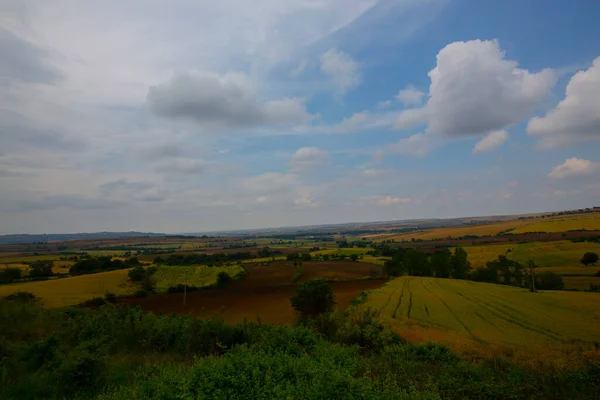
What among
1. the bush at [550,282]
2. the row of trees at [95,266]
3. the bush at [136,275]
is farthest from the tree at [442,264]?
the row of trees at [95,266]

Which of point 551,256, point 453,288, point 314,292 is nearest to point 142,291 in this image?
point 314,292

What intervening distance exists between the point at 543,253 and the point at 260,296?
71.5 meters

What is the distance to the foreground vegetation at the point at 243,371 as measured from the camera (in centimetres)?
896

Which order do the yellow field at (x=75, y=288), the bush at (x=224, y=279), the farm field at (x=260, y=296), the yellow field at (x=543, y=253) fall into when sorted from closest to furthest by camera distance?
the farm field at (x=260, y=296), the yellow field at (x=75, y=288), the bush at (x=224, y=279), the yellow field at (x=543, y=253)

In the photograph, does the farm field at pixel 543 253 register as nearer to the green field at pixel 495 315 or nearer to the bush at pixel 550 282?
the bush at pixel 550 282

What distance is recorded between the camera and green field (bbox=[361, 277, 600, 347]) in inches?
963

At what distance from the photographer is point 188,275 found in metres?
66.7

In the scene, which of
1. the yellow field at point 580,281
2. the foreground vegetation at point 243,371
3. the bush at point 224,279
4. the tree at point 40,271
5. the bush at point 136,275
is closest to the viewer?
the foreground vegetation at point 243,371

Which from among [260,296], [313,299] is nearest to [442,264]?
[260,296]

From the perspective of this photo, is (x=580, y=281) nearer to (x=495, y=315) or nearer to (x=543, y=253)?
(x=543, y=253)

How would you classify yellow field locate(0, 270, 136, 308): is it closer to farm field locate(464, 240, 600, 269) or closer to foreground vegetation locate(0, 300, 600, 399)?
foreground vegetation locate(0, 300, 600, 399)

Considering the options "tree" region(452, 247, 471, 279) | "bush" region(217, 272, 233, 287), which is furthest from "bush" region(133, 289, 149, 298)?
"tree" region(452, 247, 471, 279)

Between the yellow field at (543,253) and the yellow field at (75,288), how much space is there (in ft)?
269

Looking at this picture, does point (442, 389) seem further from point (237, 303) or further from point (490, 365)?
point (237, 303)
